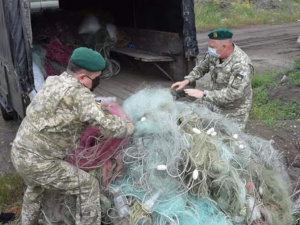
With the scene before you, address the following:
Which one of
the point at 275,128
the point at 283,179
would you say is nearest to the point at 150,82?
the point at 275,128

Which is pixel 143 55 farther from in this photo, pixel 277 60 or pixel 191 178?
pixel 277 60

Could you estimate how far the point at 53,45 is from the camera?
7.77 metres

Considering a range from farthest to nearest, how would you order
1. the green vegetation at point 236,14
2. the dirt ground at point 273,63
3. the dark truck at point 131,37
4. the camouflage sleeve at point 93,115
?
1. the green vegetation at point 236,14
2. the dirt ground at point 273,63
3. the dark truck at point 131,37
4. the camouflage sleeve at point 93,115

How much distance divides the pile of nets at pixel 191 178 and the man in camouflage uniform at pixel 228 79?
12.4 inches

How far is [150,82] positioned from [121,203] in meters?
3.30

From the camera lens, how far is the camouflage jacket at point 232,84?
159 inches

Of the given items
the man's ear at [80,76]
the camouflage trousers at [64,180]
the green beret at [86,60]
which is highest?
the green beret at [86,60]

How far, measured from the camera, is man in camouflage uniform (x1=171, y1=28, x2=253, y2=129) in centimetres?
404

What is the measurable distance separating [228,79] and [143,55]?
2.68 metres

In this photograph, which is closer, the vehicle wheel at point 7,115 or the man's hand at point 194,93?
the man's hand at point 194,93

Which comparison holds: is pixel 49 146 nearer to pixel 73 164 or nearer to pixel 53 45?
pixel 73 164

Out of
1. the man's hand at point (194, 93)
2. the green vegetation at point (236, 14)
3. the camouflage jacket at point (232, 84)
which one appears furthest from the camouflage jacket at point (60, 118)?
the green vegetation at point (236, 14)

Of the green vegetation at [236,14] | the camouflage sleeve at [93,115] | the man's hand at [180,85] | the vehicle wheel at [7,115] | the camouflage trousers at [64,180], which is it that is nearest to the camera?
the camouflage sleeve at [93,115]

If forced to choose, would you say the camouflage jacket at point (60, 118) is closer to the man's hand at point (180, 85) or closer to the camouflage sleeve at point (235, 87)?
the camouflage sleeve at point (235, 87)
